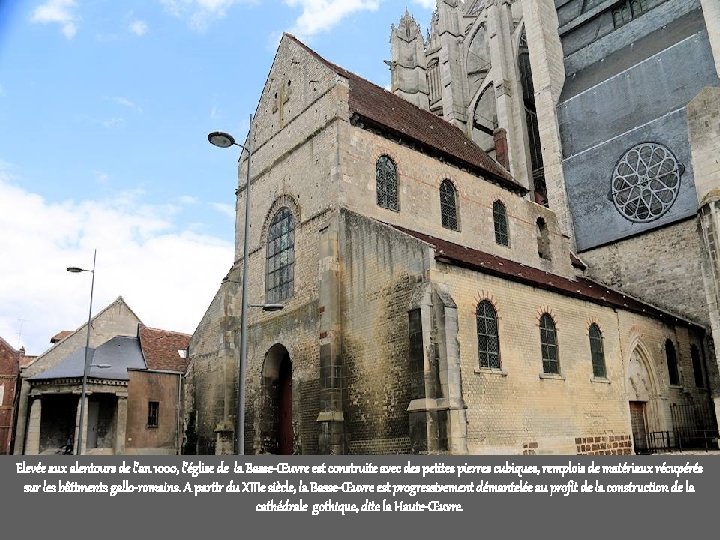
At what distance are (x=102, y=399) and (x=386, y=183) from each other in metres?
15.6

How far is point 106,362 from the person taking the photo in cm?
2558

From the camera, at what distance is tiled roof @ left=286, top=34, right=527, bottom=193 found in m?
20.0

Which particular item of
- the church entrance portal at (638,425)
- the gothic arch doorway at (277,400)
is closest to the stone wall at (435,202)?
the gothic arch doorway at (277,400)

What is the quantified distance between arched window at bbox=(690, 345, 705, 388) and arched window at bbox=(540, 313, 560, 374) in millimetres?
8936

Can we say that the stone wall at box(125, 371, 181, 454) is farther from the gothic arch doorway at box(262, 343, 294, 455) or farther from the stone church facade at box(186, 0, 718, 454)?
the gothic arch doorway at box(262, 343, 294, 455)

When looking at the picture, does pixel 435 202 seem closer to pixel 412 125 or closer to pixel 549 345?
pixel 412 125

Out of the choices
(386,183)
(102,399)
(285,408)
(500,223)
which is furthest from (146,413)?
(500,223)

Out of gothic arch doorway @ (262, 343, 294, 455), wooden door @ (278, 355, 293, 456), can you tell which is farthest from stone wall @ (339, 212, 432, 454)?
wooden door @ (278, 355, 293, 456)

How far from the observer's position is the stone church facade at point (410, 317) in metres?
14.8
